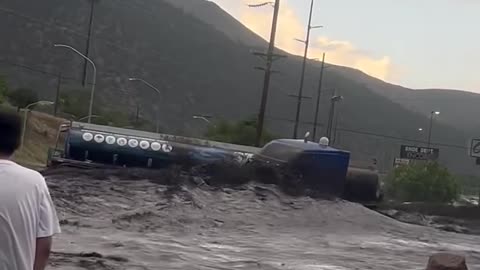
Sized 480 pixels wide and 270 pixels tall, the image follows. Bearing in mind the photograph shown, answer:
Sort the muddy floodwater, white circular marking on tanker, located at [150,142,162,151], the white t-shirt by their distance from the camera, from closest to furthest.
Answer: the white t-shirt < the muddy floodwater < white circular marking on tanker, located at [150,142,162,151]

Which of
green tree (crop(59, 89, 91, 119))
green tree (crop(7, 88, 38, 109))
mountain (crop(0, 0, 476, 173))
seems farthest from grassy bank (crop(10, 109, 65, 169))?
mountain (crop(0, 0, 476, 173))

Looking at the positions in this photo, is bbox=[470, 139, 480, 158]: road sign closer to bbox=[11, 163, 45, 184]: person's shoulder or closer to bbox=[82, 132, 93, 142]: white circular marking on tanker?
bbox=[82, 132, 93, 142]: white circular marking on tanker

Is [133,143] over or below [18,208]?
below

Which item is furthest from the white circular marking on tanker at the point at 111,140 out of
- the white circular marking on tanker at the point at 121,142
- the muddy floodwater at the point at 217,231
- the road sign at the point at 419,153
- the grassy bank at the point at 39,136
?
the road sign at the point at 419,153

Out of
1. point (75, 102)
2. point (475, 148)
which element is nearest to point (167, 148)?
point (475, 148)

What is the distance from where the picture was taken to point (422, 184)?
6775 cm

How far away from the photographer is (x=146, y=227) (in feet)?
66.3

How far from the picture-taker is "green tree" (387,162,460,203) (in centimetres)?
6644

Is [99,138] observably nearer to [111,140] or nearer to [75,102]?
[111,140]

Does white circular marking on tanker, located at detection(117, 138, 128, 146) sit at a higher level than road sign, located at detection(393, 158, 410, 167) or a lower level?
higher

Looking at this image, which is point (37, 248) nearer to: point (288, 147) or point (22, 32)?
point (288, 147)

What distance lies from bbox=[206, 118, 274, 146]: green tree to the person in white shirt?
71.1 metres

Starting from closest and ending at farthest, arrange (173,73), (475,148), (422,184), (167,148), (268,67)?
(167,148), (475,148), (268,67), (422,184), (173,73)

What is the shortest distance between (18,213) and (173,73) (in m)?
117
